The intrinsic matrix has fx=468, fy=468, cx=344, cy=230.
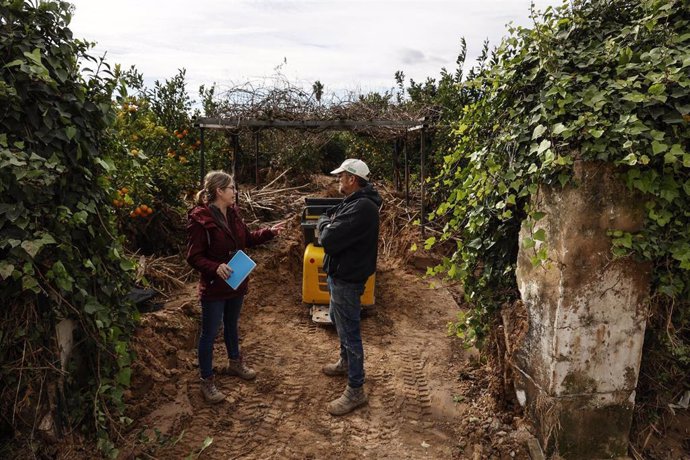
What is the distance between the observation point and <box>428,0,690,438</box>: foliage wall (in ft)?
9.25

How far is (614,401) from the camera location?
323cm

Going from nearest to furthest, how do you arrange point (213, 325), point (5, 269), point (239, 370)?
point (5, 269)
point (213, 325)
point (239, 370)

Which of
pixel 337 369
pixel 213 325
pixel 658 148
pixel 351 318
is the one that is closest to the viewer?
pixel 658 148

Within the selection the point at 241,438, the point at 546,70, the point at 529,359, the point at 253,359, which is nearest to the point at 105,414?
the point at 241,438

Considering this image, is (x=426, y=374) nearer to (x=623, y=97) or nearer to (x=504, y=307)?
(x=504, y=307)

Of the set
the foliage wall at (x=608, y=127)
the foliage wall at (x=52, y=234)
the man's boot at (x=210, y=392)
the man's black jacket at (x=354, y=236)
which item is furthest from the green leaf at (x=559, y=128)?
the man's boot at (x=210, y=392)

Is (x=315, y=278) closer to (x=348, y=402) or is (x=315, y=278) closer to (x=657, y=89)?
(x=348, y=402)

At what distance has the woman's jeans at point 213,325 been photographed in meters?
4.07

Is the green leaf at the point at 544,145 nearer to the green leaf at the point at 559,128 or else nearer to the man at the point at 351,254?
the green leaf at the point at 559,128

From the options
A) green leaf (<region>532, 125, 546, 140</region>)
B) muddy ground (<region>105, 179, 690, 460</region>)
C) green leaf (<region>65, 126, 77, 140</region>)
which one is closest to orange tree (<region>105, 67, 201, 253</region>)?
muddy ground (<region>105, 179, 690, 460</region>)

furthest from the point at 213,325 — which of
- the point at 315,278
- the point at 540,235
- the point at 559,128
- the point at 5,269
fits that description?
the point at 559,128

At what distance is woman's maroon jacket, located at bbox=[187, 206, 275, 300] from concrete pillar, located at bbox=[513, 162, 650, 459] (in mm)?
2449

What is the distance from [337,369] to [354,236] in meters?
1.62

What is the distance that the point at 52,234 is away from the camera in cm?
276
